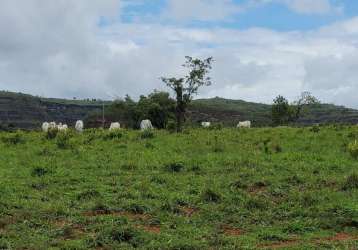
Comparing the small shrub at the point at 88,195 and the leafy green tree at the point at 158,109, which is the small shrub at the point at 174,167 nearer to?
the small shrub at the point at 88,195

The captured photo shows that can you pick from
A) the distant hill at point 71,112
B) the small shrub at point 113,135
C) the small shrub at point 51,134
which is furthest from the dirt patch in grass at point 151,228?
the distant hill at point 71,112

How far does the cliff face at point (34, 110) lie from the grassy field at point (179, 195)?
76607mm

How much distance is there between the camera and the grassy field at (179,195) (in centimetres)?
1021

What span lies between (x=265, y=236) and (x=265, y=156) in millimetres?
9520

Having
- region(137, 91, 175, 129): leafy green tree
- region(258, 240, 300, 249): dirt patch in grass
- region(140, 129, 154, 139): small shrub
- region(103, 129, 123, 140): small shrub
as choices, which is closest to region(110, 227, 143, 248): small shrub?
region(258, 240, 300, 249): dirt patch in grass

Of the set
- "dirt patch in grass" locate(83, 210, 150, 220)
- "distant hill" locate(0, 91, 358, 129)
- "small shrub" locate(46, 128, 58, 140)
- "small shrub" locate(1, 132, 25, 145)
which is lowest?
"dirt patch in grass" locate(83, 210, 150, 220)

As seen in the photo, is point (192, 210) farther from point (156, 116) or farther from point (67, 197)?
point (156, 116)

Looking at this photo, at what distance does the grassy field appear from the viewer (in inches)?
402

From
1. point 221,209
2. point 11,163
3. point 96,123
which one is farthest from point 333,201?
point 96,123

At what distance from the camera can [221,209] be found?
12.6 metres

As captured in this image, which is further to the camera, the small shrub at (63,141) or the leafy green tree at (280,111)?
the leafy green tree at (280,111)

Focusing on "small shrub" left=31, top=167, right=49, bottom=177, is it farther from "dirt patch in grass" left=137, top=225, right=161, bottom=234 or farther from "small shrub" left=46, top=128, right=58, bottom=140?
"small shrub" left=46, top=128, right=58, bottom=140

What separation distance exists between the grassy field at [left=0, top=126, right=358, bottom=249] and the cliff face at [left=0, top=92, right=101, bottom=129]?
7661 centimetres

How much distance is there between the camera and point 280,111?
212 feet
